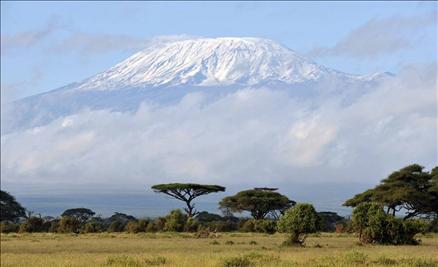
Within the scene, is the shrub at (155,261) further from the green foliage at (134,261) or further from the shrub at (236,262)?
the shrub at (236,262)

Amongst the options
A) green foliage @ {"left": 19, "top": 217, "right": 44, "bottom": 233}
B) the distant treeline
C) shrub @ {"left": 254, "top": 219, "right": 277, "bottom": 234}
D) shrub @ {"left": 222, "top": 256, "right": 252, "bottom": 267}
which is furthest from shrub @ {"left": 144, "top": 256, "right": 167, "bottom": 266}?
green foliage @ {"left": 19, "top": 217, "right": 44, "bottom": 233}

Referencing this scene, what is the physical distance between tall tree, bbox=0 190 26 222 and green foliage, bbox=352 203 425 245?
51.1 m

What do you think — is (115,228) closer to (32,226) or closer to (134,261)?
(32,226)

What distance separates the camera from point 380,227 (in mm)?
39031

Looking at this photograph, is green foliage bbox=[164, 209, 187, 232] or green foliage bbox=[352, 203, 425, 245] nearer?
green foliage bbox=[352, 203, 425, 245]

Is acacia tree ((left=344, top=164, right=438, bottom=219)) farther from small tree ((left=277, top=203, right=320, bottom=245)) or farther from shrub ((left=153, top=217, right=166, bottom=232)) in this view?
small tree ((left=277, top=203, right=320, bottom=245))

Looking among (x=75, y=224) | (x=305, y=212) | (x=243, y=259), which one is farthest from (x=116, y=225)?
(x=243, y=259)

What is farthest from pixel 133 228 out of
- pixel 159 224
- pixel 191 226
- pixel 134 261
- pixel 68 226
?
pixel 134 261

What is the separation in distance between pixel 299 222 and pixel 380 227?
394 centimetres

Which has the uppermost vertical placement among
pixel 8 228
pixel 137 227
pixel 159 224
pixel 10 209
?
pixel 10 209

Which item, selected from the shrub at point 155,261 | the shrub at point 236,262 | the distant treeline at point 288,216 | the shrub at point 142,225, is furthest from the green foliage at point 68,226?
the shrub at point 236,262

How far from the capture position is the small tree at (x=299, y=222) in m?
38.4

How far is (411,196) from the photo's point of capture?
62.2 metres

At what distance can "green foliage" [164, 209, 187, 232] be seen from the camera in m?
61.3
